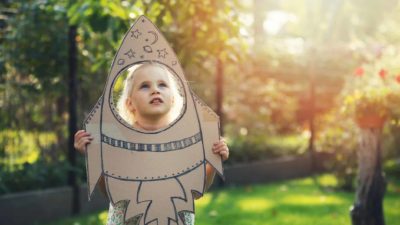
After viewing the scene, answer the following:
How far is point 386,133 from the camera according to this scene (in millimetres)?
7520

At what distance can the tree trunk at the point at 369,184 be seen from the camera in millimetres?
4421

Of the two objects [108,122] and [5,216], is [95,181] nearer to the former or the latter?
[108,122]

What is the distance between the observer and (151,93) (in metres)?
2.62

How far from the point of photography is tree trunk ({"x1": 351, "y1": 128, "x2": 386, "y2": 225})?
4.42 metres

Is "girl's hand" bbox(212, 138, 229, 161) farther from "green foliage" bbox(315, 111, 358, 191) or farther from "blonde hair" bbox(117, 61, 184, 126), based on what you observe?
"green foliage" bbox(315, 111, 358, 191)

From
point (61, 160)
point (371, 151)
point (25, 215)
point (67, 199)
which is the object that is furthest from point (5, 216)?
point (371, 151)

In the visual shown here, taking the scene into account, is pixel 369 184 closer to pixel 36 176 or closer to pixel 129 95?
pixel 129 95

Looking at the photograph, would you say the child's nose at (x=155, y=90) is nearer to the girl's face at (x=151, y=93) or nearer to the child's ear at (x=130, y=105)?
the girl's face at (x=151, y=93)

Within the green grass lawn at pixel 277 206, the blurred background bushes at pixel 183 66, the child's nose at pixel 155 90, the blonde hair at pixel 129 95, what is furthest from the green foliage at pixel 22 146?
the child's nose at pixel 155 90

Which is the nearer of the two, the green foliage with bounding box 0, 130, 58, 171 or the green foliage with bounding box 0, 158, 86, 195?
the green foliage with bounding box 0, 158, 86, 195

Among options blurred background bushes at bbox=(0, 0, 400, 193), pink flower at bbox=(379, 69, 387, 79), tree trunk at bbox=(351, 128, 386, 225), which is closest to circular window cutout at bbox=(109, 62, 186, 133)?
blurred background bushes at bbox=(0, 0, 400, 193)

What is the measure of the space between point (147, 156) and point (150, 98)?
27 cm

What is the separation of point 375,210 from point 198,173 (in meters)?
2.29

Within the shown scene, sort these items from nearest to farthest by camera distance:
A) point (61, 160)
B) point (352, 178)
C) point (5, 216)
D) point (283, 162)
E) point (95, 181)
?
point (95, 181) → point (5, 216) → point (61, 160) → point (352, 178) → point (283, 162)
